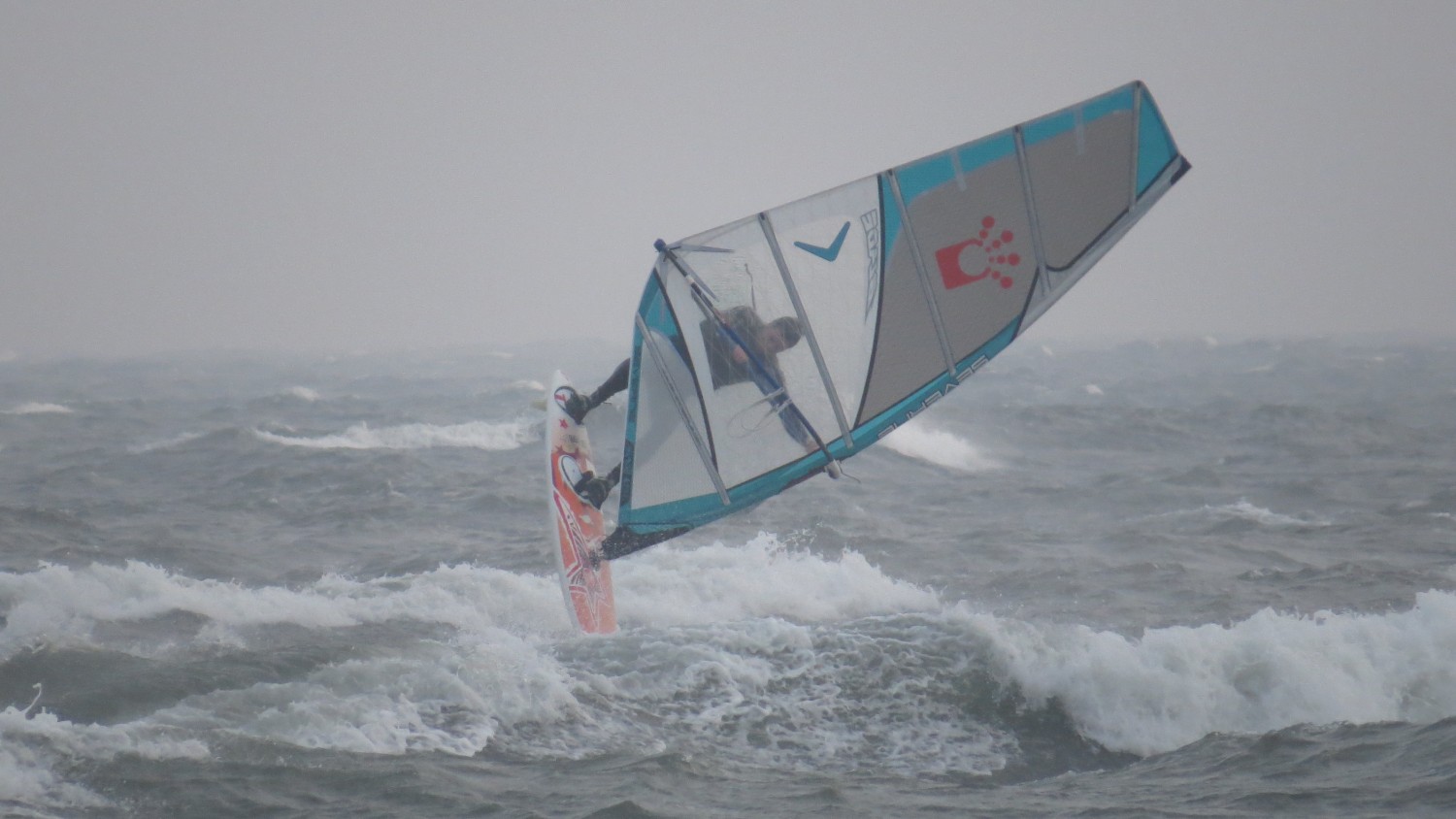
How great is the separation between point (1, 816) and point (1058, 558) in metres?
10.0

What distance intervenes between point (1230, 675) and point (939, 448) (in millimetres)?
13826

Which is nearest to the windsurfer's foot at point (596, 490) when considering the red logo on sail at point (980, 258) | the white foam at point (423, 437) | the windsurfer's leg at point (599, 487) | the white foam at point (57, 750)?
the windsurfer's leg at point (599, 487)

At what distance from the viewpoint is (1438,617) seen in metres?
8.90

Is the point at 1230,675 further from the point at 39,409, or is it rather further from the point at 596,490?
the point at 39,409

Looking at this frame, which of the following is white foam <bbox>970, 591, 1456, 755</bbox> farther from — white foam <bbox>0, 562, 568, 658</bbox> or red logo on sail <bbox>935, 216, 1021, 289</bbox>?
white foam <bbox>0, 562, 568, 658</bbox>

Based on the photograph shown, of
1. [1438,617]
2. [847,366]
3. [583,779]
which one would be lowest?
[583,779]

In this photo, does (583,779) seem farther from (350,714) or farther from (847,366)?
(847,366)

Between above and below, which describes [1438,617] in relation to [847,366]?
below

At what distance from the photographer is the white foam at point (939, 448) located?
2048 centimetres

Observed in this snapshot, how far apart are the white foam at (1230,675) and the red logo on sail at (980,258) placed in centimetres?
265

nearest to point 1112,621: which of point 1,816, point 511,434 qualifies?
point 1,816

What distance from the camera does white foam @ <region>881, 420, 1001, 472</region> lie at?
2048 cm

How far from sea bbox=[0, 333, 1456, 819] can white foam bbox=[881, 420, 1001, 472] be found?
1.64 m

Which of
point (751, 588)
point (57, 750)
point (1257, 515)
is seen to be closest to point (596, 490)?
point (751, 588)
